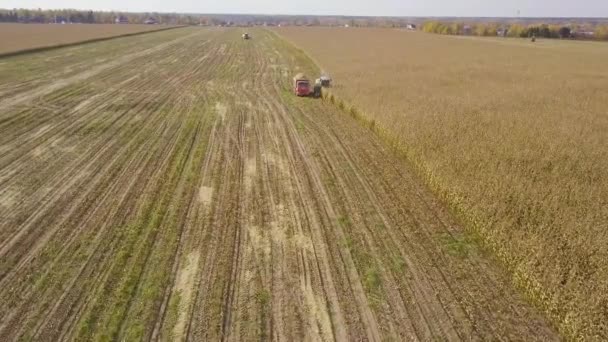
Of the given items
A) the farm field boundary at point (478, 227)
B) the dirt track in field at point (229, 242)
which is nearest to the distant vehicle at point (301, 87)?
the dirt track in field at point (229, 242)

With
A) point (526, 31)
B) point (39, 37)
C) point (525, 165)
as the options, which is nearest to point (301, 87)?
point (525, 165)

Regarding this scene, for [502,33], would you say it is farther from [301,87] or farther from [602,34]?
[301,87]

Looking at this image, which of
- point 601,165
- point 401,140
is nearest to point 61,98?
Answer: point 401,140

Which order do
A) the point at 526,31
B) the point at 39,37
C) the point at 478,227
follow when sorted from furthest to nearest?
the point at 526,31
the point at 39,37
the point at 478,227

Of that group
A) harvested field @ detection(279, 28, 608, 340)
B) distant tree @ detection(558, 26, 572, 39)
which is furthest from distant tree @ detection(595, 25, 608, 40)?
harvested field @ detection(279, 28, 608, 340)

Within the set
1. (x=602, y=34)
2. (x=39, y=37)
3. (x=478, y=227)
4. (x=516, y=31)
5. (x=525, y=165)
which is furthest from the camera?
(x=516, y=31)

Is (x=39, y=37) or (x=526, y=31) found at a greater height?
(x=526, y=31)

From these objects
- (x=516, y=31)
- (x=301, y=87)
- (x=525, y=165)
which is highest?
(x=516, y=31)

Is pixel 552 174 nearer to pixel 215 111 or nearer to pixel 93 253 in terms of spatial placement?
pixel 93 253
